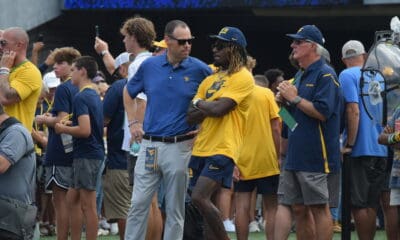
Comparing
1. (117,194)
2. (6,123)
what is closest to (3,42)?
(6,123)

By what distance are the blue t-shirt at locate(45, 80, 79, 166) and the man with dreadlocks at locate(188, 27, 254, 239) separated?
247 centimetres

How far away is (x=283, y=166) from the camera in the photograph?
11.3m

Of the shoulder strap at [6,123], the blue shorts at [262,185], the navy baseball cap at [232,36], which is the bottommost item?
the blue shorts at [262,185]

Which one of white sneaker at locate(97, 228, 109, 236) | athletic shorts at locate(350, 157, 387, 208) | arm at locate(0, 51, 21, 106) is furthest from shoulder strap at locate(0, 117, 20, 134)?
white sneaker at locate(97, 228, 109, 236)

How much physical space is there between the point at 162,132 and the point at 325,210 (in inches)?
65.7

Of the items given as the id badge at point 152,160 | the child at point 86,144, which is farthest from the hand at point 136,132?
the child at point 86,144

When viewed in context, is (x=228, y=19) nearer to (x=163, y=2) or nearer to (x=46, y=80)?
(x=163, y=2)

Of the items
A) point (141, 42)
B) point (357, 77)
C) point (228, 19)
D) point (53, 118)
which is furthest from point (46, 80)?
point (228, 19)

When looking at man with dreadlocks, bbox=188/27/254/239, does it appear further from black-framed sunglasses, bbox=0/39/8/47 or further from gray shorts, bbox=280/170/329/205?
black-framed sunglasses, bbox=0/39/8/47

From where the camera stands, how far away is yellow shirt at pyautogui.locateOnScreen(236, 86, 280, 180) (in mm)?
12328

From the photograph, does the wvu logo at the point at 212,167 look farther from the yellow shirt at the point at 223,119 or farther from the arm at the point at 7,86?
the arm at the point at 7,86

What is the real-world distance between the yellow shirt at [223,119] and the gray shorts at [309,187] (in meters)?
0.60

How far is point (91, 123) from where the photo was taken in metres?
12.6

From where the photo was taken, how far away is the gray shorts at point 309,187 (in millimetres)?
10750
